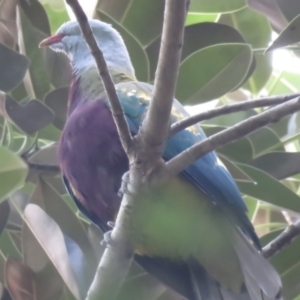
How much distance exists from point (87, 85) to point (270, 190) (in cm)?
54

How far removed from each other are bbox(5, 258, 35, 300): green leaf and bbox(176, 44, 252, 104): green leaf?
0.60m

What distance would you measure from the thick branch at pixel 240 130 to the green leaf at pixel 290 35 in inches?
24.1

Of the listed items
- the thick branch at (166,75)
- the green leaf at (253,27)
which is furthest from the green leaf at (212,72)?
the thick branch at (166,75)

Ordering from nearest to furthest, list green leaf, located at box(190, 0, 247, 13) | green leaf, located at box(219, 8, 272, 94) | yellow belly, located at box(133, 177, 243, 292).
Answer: yellow belly, located at box(133, 177, 243, 292) → green leaf, located at box(190, 0, 247, 13) → green leaf, located at box(219, 8, 272, 94)

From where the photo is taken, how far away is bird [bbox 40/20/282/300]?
149 cm

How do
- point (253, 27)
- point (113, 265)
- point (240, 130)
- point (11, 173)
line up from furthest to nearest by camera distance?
point (253, 27), point (11, 173), point (113, 265), point (240, 130)

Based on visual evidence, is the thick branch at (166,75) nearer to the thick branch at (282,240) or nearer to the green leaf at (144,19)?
the thick branch at (282,240)

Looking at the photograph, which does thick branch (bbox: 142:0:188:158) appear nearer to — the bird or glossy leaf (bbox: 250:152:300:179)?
the bird

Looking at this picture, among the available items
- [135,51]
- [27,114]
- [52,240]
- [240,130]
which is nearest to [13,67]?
[27,114]

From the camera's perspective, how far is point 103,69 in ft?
3.43

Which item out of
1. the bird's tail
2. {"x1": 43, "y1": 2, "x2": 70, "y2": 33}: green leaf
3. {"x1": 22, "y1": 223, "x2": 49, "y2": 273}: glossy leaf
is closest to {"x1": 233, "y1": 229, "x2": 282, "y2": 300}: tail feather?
the bird's tail

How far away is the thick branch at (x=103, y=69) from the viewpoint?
3.19ft

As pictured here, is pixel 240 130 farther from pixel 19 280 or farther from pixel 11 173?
pixel 19 280

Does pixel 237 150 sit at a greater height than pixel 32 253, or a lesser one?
greater
